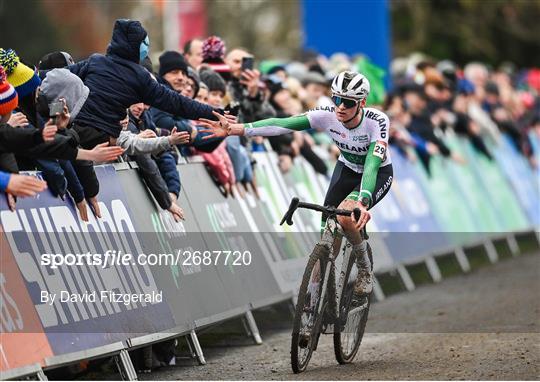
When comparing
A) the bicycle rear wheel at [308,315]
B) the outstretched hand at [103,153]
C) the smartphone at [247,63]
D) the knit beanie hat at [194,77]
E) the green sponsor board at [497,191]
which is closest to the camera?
the outstretched hand at [103,153]

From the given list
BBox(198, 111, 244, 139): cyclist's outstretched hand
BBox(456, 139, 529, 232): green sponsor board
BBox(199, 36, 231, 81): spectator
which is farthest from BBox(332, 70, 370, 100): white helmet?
BBox(456, 139, 529, 232): green sponsor board

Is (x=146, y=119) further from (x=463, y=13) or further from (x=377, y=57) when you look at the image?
(x=463, y=13)

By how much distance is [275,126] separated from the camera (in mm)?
11508

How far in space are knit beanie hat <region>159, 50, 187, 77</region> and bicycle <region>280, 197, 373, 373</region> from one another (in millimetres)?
2351

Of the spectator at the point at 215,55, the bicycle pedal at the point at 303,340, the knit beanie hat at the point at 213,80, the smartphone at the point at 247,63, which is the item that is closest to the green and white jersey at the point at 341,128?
the bicycle pedal at the point at 303,340

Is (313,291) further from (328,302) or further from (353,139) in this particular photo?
(353,139)

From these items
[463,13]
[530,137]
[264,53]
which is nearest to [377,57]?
[530,137]

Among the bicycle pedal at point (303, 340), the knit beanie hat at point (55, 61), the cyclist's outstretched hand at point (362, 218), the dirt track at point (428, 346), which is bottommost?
the dirt track at point (428, 346)

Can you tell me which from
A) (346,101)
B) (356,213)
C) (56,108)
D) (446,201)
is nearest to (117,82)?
(56,108)

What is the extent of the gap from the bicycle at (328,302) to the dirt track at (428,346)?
184 millimetres

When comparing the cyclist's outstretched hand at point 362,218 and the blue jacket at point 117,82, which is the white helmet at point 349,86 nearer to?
the cyclist's outstretched hand at point 362,218

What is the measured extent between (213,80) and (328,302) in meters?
3.39

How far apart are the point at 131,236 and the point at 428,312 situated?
4.97m

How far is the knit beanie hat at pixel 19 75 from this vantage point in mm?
10336
